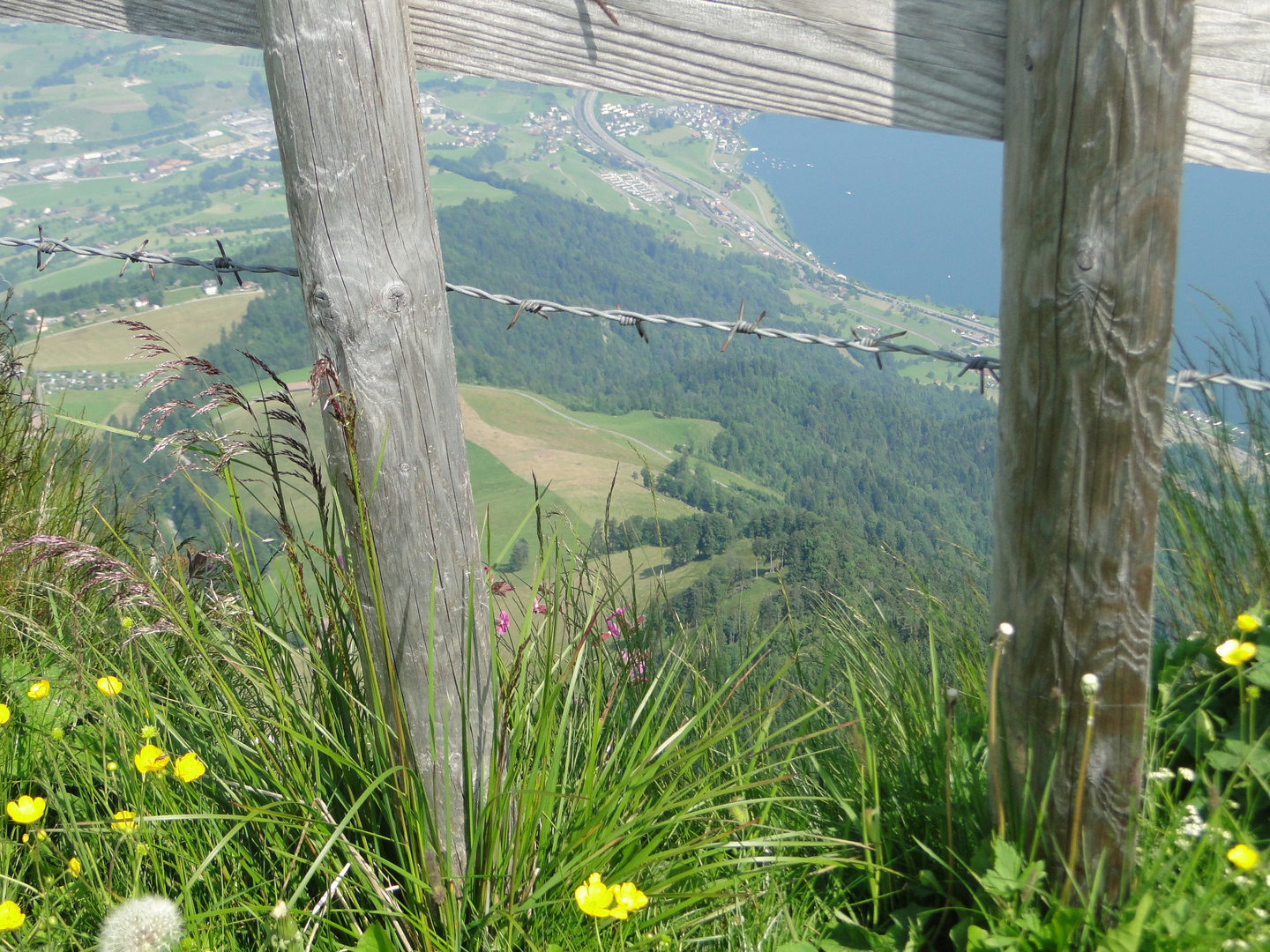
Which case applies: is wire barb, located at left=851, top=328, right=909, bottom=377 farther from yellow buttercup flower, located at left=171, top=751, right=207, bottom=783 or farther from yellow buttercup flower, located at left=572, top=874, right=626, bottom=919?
yellow buttercup flower, located at left=171, top=751, right=207, bottom=783

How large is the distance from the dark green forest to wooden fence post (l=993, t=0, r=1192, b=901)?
770 mm

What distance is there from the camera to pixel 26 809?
1.37 m

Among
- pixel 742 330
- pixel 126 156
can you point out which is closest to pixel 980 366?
pixel 742 330

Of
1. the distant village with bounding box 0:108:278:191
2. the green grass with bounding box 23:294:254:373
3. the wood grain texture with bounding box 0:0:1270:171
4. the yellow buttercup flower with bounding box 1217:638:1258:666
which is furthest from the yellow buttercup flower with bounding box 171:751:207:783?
the distant village with bounding box 0:108:278:191

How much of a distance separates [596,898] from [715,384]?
143 ft

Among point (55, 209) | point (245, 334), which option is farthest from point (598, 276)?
point (55, 209)

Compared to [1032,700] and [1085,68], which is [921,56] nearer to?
[1085,68]

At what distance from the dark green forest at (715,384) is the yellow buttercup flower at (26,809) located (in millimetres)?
1164

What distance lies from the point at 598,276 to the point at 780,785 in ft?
202

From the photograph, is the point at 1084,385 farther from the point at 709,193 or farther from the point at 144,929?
the point at 709,193

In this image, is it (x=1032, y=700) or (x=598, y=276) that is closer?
(x=1032, y=700)

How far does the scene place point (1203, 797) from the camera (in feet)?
4.10

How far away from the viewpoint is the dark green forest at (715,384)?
1845 cm

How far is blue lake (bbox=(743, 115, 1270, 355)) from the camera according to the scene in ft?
128
